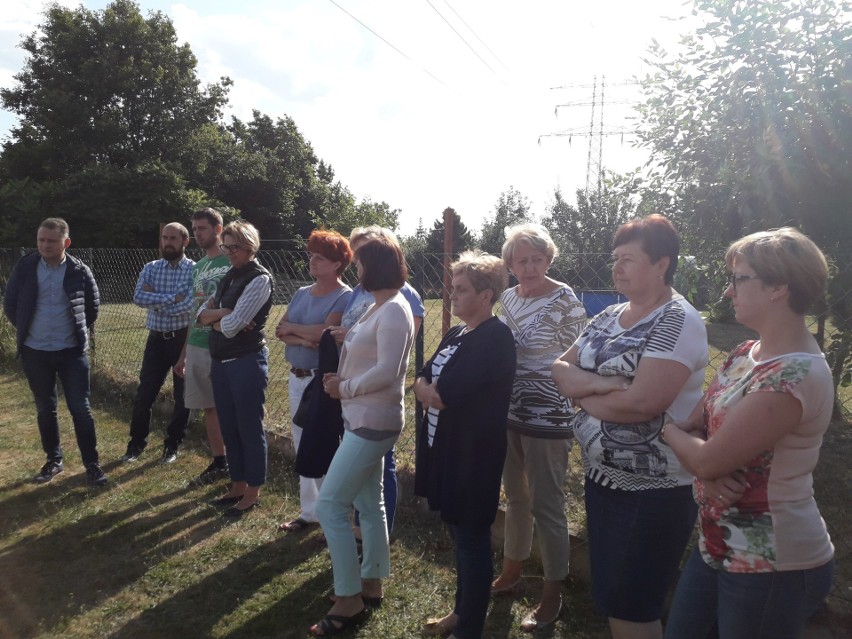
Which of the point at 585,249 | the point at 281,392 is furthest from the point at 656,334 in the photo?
the point at 585,249

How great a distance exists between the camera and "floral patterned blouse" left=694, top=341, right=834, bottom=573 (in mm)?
1591

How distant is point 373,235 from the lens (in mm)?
3184

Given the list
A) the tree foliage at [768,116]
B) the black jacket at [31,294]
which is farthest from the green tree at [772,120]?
the black jacket at [31,294]

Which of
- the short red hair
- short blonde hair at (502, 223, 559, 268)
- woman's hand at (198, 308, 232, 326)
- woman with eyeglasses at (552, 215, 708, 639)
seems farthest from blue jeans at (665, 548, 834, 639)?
woman's hand at (198, 308, 232, 326)

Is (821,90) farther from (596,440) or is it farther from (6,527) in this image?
(6,527)

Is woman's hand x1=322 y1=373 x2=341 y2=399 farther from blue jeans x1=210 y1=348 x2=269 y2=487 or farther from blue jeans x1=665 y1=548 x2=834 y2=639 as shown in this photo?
blue jeans x1=665 y1=548 x2=834 y2=639

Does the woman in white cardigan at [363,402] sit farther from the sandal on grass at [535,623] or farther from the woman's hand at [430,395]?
the sandal on grass at [535,623]

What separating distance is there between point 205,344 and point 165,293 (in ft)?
2.05

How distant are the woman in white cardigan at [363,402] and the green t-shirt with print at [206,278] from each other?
1.87m

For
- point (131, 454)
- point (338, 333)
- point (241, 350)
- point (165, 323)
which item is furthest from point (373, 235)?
point (131, 454)

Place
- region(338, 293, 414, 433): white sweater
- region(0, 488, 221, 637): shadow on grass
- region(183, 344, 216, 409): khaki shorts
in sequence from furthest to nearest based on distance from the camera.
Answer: region(183, 344, 216, 409): khaki shorts, region(0, 488, 221, 637): shadow on grass, region(338, 293, 414, 433): white sweater

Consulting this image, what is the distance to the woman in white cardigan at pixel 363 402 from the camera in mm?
2842

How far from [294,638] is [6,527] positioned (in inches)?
91.5

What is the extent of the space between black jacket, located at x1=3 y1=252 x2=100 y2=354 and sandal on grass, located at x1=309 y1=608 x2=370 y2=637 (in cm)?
296
